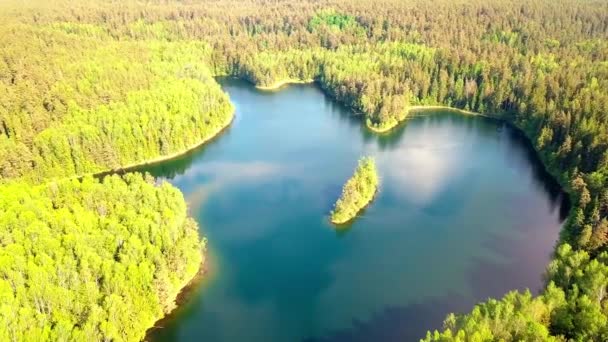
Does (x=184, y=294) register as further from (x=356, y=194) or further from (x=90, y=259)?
(x=356, y=194)

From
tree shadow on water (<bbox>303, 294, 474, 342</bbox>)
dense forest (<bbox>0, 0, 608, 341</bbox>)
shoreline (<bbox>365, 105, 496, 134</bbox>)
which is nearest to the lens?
dense forest (<bbox>0, 0, 608, 341</bbox>)

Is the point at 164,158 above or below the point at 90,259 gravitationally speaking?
below

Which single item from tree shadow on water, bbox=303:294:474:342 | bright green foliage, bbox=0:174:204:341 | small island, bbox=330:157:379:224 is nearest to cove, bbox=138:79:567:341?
tree shadow on water, bbox=303:294:474:342

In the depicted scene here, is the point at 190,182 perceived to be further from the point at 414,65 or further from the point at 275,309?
the point at 414,65

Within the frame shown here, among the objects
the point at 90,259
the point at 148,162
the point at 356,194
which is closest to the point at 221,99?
the point at 148,162

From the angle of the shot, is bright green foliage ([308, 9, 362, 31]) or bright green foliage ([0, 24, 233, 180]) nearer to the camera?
bright green foliage ([0, 24, 233, 180])

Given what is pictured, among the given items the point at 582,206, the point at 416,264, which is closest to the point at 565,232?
the point at 582,206

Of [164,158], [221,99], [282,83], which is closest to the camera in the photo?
[164,158]

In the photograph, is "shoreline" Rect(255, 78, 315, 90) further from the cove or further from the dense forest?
the cove
